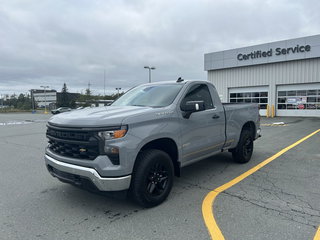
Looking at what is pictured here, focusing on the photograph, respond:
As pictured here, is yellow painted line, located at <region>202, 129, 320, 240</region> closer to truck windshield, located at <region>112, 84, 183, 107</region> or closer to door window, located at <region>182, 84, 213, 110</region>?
door window, located at <region>182, 84, 213, 110</region>

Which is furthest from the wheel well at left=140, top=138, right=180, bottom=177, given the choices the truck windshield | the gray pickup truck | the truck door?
the truck windshield

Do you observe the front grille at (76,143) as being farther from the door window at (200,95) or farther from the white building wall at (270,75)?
the white building wall at (270,75)

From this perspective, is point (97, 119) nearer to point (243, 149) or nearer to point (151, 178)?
point (151, 178)

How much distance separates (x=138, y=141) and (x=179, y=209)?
1197mm

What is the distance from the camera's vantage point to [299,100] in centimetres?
2352

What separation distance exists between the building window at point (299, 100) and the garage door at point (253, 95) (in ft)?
4.38

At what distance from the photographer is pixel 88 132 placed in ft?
10.8

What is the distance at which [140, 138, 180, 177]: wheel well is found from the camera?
12.6 ft

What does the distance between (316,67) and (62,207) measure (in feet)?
81.8

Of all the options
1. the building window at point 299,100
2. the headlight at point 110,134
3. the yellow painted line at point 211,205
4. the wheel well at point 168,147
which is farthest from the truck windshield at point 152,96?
the building window at point 299,100

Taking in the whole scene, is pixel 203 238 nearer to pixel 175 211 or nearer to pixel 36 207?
pixel 175 211

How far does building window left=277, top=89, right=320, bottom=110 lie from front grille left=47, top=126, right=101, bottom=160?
24676 millimetres

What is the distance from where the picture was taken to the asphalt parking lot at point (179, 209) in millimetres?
3029

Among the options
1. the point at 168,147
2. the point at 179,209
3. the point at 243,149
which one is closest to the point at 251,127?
the point at 243,149
